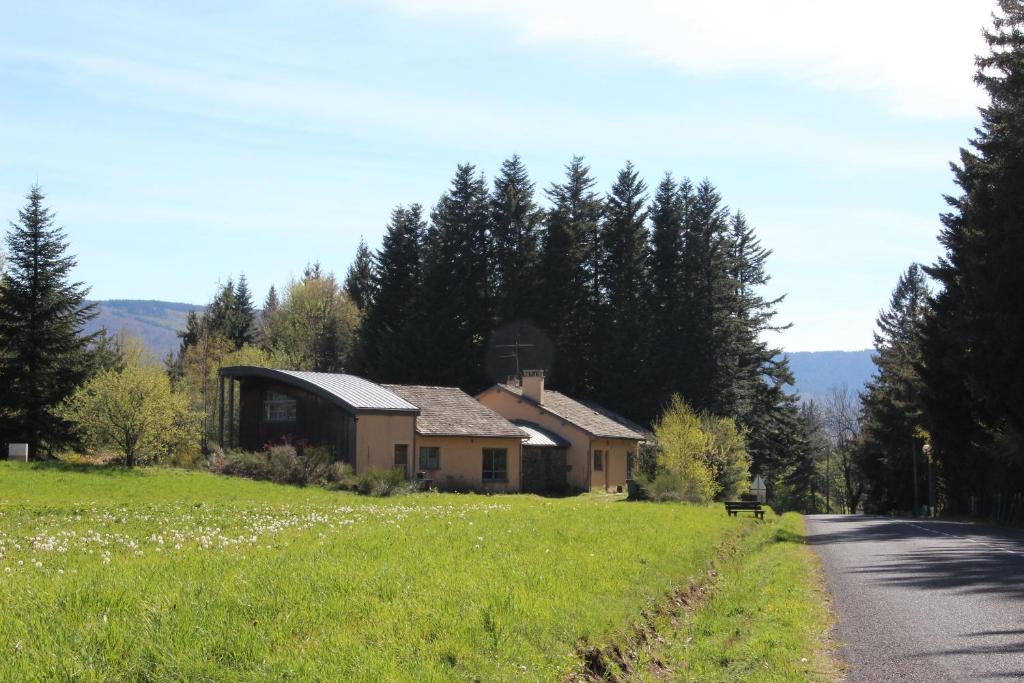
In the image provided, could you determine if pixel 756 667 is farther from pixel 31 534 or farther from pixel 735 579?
pixel 31 534

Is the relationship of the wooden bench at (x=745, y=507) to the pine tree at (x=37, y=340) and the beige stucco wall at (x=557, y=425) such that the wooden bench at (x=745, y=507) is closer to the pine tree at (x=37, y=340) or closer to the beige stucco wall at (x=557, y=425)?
the beige stucco wall at (x=557, y=425)

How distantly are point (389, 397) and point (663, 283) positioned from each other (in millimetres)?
31774

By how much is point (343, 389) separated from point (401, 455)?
3.79 m

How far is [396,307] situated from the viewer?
247 ft

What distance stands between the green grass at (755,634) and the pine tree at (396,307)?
50201 mm

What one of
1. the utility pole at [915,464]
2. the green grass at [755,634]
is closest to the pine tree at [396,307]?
the utility pole at [915,464]

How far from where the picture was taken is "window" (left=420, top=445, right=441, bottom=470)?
1777 inches

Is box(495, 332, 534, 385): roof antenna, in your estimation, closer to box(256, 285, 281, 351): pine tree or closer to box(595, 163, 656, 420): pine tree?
box(595, 163, 656, 420): pine tree

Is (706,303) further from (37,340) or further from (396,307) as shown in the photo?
(37,340)

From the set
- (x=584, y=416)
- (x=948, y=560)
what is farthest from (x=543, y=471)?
(x=948, y=560)

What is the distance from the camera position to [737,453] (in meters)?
47.9

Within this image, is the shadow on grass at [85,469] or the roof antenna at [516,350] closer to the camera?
the shadow on grass at [85,469]

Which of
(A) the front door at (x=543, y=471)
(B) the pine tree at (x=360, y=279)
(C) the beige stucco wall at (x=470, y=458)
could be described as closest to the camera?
(C) the beige stucco wall at (x=470, y=458)

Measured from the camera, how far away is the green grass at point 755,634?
984 centimetres
